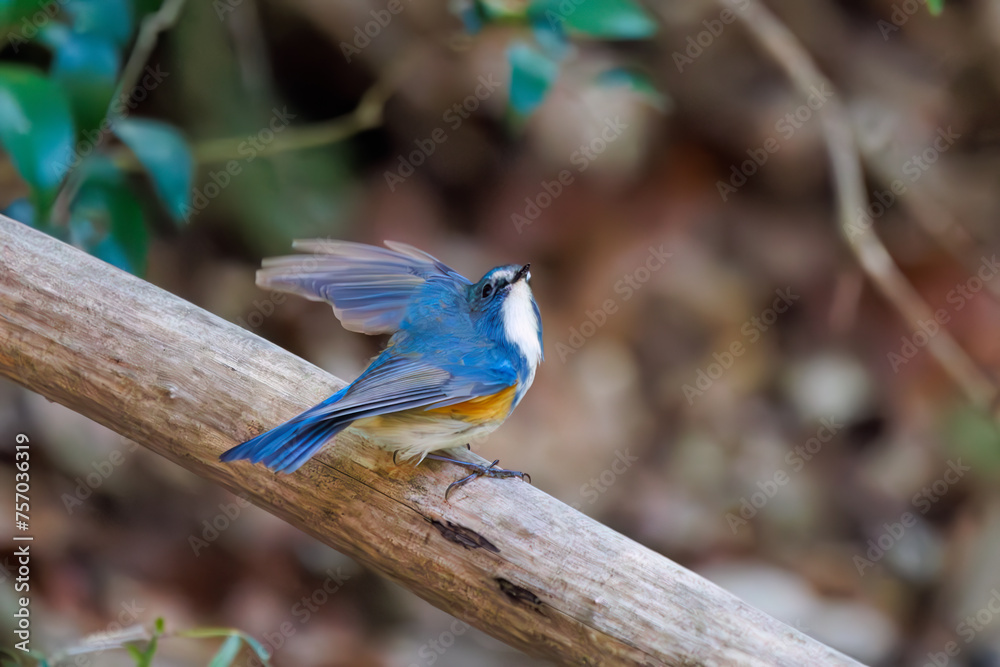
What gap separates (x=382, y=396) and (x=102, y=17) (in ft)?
5.74

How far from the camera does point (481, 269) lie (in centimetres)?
422

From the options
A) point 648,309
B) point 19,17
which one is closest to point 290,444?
point 19,17

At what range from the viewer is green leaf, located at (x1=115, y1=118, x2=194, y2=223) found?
8.87ft

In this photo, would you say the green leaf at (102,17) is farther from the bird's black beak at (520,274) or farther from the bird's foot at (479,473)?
the bird's foot at (479,473)

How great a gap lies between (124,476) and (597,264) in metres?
2.45

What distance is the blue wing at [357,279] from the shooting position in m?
2.29

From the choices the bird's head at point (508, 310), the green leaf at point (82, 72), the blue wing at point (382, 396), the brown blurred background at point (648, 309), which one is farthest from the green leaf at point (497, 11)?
the blue wing at point (382, 396)

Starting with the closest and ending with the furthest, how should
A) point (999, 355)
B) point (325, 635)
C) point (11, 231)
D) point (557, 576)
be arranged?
point (557, 576), point (11, 231), point (325, 635), point (999, 355)

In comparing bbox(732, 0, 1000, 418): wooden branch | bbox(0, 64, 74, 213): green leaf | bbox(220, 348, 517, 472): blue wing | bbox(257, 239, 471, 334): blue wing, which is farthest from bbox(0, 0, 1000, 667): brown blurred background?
bbox(220, 348, 517, 472): blue wing

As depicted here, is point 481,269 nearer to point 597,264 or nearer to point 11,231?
point 597,264

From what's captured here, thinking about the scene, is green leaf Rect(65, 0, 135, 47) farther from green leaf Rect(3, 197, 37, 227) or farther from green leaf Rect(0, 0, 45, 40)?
green leaf Rect(3, 197, 37, 227)

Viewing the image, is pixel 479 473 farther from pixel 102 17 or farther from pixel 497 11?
pixel 102 17

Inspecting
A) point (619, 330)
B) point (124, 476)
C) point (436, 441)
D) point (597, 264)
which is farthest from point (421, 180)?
point (436, 441)

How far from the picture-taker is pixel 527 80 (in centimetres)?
279
